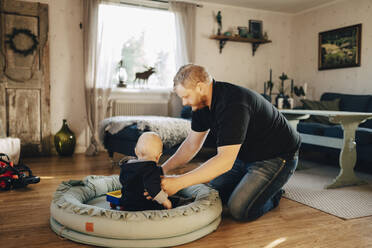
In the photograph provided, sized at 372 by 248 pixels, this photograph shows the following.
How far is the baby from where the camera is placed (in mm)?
1663

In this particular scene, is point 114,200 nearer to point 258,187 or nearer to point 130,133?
point 258,187

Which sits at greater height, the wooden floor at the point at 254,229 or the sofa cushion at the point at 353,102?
the sofa cushion at the point at 353,102

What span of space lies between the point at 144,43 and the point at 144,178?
3711 mm

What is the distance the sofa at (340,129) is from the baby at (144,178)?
8.18 feet

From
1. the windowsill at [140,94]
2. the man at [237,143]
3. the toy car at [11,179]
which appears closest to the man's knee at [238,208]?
the man at [237,143]

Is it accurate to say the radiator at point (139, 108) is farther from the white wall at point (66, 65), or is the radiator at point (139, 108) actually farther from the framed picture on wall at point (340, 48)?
the framed picture on wall at point (340, 48)

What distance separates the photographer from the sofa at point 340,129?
335 cm

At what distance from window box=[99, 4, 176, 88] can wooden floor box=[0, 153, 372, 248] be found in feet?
9.01

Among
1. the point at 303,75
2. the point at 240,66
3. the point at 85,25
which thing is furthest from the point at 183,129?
the point at 303,75

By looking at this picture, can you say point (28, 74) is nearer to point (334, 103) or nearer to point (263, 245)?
point (263, 245)

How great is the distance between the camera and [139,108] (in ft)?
16.2

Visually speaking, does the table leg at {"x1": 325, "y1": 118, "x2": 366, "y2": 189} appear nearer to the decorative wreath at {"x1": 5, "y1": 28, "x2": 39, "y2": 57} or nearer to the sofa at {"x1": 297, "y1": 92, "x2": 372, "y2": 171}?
the sofa at {"x1": 297, "y1": 92, "x2": 372, "y2": 171}

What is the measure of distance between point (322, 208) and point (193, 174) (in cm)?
122

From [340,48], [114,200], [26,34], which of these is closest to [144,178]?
[114,200]
